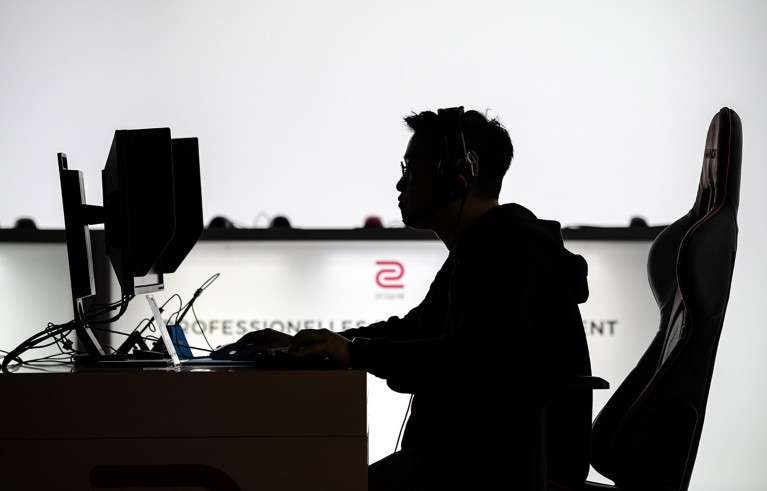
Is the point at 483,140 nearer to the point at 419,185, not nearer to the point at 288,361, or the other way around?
the point at 419,185

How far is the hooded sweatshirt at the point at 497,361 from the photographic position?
1.17 m

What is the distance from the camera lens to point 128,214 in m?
1.24

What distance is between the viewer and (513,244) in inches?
49.3

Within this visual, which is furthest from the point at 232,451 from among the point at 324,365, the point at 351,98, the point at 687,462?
the point at 351,98

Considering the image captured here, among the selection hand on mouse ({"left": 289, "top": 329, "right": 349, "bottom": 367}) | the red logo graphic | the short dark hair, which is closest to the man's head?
the short dark hair

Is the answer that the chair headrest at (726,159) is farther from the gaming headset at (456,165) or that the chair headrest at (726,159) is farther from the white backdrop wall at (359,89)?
the white backdrop wall at (359,89)

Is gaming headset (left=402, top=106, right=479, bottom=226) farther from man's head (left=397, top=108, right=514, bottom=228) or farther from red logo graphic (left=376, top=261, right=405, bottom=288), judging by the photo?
red logo graphic (left=376, top=261, right=405, bottom=288)

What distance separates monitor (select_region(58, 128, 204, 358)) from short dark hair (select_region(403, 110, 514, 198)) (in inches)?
19.3

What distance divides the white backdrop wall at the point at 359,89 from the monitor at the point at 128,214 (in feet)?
12.9

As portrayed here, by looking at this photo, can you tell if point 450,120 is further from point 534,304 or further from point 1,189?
point 1,189

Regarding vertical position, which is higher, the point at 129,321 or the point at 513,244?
the point at 513,244

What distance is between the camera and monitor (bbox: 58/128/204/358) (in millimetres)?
→ 1276

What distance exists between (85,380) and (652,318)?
7.55 ft

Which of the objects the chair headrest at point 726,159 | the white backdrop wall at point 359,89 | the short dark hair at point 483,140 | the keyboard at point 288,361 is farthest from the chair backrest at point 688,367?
the white backdrop wall at point 359,89
